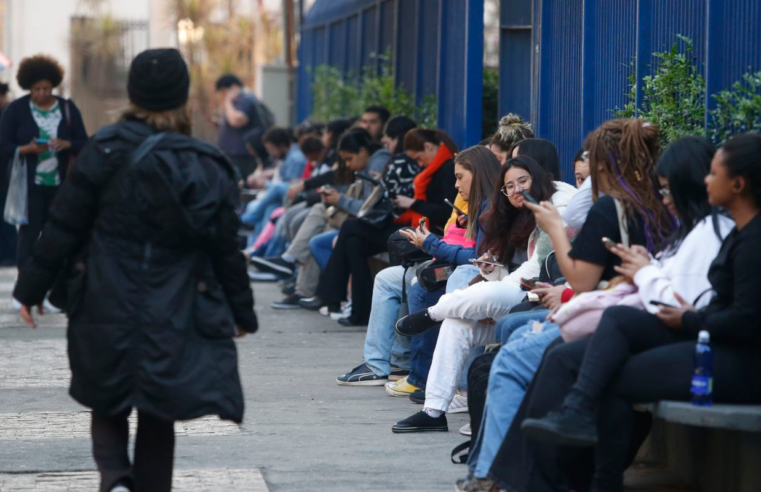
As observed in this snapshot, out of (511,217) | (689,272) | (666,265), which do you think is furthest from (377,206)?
(689,272)

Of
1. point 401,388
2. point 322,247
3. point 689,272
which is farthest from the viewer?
point 322,247

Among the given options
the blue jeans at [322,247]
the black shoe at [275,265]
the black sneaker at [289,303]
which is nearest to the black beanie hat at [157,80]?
the blue jeans at [322,247]

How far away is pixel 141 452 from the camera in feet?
14.6

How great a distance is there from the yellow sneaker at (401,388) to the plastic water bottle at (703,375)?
3087 millimetres

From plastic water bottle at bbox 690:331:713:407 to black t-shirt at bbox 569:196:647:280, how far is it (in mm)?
637

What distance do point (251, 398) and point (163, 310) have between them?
310cm

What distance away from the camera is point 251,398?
730 cm

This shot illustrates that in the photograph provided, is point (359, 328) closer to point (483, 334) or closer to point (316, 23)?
point (483, 334)

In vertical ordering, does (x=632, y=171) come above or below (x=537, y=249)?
above

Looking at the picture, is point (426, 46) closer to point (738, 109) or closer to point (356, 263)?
point (356, 263)

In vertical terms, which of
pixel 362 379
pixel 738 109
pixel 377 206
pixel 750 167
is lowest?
pixel 362 379

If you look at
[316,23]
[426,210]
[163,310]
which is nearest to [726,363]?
[163,310]

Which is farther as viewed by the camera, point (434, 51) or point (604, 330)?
point (434, 51)

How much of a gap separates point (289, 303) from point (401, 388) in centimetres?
425
